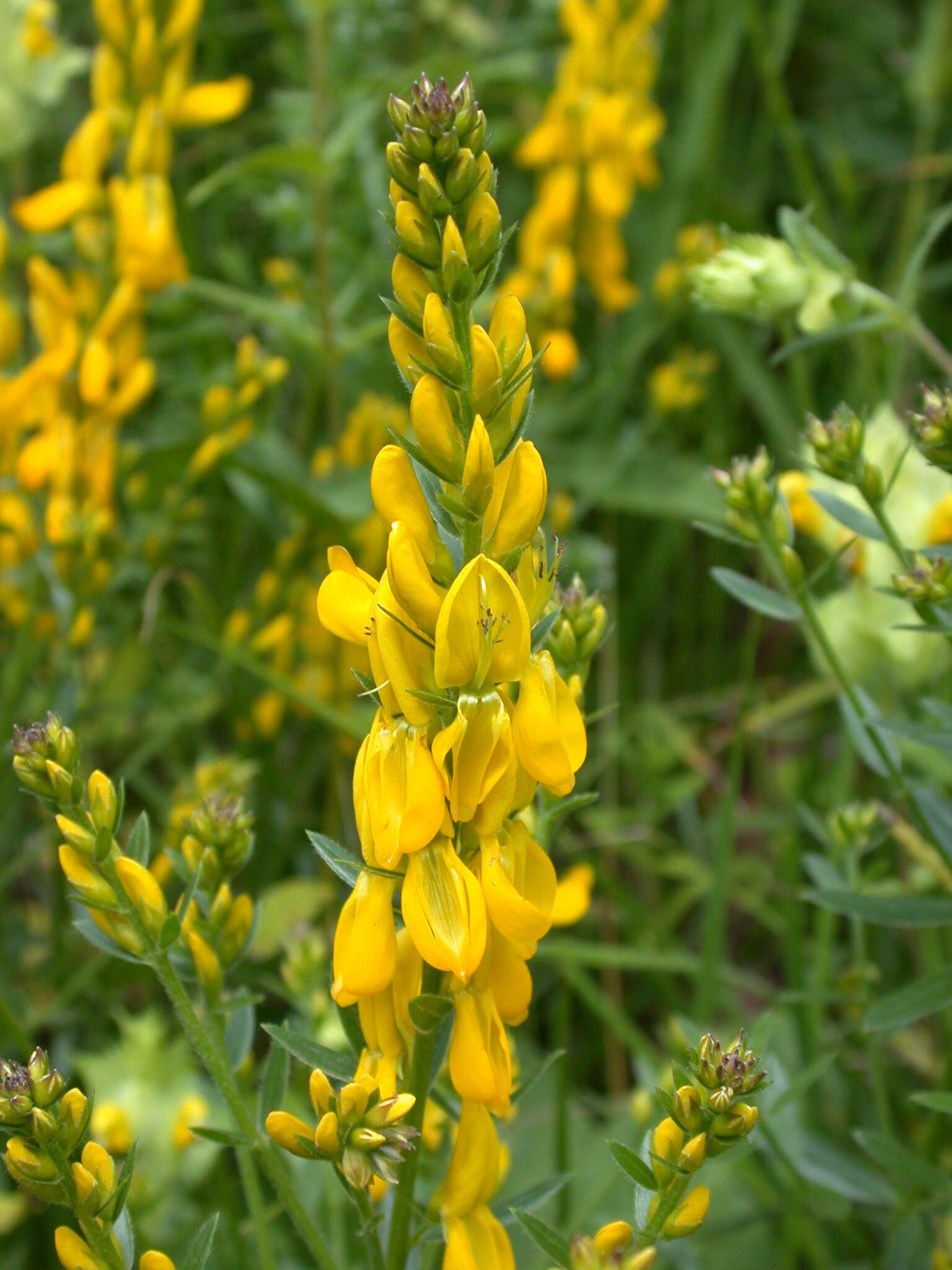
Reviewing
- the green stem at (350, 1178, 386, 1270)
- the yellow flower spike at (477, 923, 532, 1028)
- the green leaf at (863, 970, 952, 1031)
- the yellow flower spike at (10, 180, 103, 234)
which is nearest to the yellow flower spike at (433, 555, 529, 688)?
the yellow flower spike at (477, 923, 532, 1028)

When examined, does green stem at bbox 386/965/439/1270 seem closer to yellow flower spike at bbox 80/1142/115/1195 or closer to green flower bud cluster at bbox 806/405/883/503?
yellow flower spike at bbox 80/1142/115/1195

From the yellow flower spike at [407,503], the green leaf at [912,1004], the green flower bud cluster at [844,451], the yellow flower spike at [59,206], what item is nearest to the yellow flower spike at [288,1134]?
the yellow flower spike at [407,503]

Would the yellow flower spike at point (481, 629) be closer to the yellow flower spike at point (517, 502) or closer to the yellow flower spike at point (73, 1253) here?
the yellow flower spike at point (517, 502)

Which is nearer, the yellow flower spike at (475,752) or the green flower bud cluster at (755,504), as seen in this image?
the yellow flower spike at (475,752)

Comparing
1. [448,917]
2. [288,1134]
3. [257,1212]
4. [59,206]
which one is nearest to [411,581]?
[448,917]

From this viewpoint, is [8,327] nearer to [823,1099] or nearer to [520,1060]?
[520,1060]

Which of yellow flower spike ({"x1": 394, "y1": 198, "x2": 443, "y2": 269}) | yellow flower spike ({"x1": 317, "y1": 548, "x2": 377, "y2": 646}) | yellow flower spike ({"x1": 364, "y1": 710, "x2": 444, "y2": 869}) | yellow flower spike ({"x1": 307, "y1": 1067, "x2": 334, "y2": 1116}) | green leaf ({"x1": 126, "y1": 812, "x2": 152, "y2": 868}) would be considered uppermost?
yellow flower spike ({"x1": 394, "y1": 198, "x2": 443, "y2": 269})
